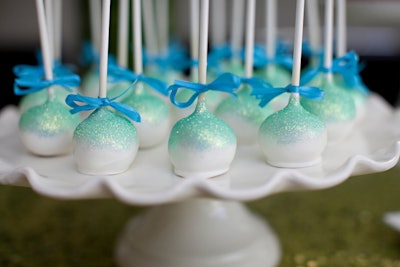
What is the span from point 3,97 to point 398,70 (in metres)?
1.52

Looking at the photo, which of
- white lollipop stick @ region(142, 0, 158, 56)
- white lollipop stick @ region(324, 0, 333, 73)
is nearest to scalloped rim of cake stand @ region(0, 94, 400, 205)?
white lollipop stick @ region(324, 0, 333, 73)

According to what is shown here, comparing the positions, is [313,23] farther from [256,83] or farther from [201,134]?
[201,134]

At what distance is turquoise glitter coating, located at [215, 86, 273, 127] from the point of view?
737 mm

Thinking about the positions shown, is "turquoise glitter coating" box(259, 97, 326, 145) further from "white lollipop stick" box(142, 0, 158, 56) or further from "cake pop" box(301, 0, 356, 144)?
"white lollipop stick" box(142, 0, 158, 56)

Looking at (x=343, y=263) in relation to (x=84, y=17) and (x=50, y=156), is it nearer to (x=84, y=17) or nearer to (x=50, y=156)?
(x=50, y=156)

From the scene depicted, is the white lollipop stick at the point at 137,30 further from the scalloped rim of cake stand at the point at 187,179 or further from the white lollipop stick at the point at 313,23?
the white lollipop stick at the point at 313,23

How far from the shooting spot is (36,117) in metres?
0.71

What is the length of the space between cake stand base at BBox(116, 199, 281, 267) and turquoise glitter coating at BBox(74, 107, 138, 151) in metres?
0.19

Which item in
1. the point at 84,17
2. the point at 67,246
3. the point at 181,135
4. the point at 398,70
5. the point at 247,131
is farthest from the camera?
the point at 398,70

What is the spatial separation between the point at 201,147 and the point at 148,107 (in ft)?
0.49

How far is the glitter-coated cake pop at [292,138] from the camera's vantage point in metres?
0.64

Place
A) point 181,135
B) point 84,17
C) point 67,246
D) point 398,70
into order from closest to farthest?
point 181,135 → point 67,246 → point 84,17 → point 398,70

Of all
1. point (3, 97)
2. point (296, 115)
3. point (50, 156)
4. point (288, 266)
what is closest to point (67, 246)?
point (50, 156)

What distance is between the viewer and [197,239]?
785 mm
